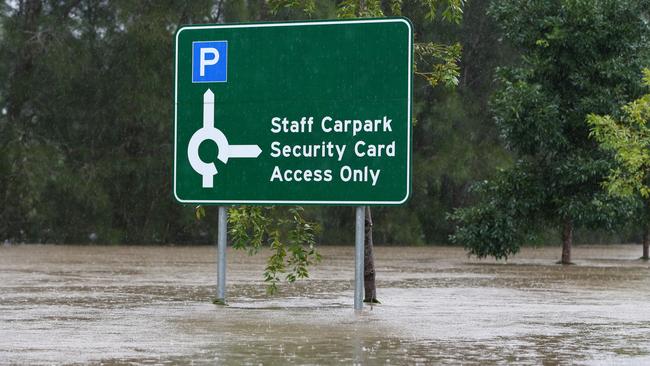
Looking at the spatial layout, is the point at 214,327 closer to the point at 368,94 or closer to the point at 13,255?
the point at 368,94

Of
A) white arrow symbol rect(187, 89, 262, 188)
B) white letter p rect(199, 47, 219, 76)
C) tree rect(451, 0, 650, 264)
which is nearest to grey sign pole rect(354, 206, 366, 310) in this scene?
white arrow symbol rect(187, 89, 262, 188)

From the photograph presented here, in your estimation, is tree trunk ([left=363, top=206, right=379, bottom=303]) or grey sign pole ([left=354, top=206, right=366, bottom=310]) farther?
tree trunk ([left=363, top=206, right=379, bottom=303])

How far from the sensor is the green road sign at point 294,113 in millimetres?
18094

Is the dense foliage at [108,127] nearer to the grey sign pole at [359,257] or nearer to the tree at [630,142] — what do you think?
the tree at [630,142]

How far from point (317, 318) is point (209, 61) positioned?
4.27 metres

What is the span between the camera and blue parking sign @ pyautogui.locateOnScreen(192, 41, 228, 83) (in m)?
19.2

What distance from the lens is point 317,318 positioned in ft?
55.8

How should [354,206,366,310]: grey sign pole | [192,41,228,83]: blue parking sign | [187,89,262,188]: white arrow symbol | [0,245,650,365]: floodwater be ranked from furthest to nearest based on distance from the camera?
1. [192,41,228,83]: blue parking sign
2. [187,89,262,188]: white arrow symbol
3. [354,206,366,310]: grey sign pole
4. [0,245,650,365]: floodwater

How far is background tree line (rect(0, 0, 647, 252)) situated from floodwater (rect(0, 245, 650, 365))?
59.2 feet

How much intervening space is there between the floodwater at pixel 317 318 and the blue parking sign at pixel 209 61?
3.11m

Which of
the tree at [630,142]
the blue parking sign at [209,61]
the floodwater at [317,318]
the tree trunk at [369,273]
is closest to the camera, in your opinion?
the floodwater at [317,318]

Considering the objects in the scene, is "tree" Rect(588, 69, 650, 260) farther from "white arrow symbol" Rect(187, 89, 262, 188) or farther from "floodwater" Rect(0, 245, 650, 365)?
"white arrow symbol" Rect(187, 89, 262, 188)

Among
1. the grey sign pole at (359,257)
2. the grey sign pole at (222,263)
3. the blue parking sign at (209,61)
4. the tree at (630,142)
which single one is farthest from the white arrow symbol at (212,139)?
the tree at (630,142)

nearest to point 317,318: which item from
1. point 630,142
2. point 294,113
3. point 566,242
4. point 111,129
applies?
point 294,113
